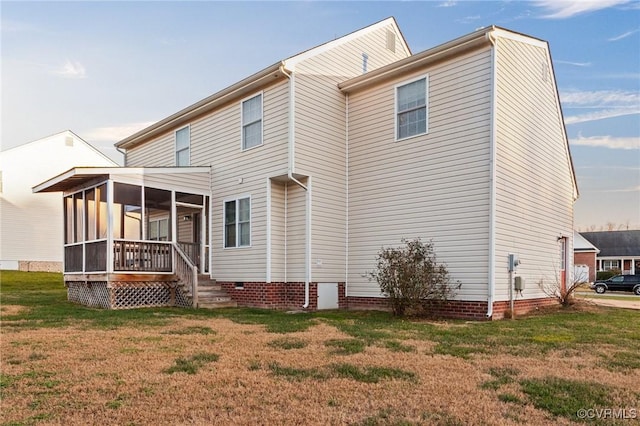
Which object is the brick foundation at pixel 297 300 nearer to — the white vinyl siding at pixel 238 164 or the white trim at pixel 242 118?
the white vinyl siding at pixel 238 164

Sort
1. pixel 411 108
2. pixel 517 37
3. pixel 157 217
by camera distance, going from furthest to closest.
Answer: pixel 157 217 < pixel 411 108 < pixel 517 37

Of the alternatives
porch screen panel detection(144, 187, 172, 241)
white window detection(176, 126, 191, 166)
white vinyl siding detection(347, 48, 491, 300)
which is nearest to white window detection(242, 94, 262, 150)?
white vinyl siding detection(347, 48, 491, 300)

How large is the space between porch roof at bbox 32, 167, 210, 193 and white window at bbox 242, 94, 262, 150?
189 cm

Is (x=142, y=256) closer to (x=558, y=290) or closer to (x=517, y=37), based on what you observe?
(x=517, y=37)

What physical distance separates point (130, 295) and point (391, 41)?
37.8 ft

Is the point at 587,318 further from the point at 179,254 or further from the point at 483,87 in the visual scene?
the point at 179,254

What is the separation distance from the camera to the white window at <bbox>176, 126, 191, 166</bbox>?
52.2ft

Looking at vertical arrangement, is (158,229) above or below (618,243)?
above

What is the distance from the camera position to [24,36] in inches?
497

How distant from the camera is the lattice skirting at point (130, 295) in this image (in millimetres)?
12406

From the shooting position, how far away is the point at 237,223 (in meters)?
13.6

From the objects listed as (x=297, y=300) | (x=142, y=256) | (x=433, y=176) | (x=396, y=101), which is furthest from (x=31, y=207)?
(x=433, y=176)

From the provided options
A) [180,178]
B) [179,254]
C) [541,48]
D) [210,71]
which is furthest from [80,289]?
[541,48]

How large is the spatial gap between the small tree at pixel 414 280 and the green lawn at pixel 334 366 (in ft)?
2.43
